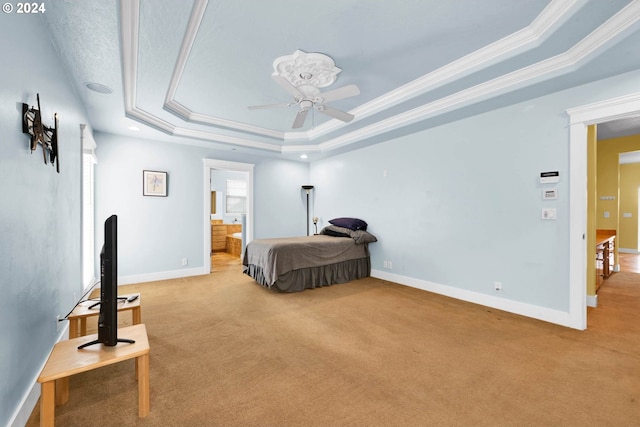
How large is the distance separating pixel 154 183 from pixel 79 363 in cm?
381

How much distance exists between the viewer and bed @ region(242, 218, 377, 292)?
12.7 feet

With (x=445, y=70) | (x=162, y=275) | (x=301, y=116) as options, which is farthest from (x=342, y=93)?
(x=162, y=275)

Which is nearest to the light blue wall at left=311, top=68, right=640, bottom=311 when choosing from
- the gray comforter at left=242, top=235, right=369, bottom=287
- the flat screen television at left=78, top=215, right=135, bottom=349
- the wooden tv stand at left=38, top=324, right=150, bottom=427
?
the gray comforter at left=242, top=235, right=369, bottom=287

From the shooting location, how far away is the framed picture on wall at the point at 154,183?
4.51m

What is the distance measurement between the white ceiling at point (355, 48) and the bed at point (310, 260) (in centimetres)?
202

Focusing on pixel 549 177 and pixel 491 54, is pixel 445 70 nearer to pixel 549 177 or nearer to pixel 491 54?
pixel 491 54

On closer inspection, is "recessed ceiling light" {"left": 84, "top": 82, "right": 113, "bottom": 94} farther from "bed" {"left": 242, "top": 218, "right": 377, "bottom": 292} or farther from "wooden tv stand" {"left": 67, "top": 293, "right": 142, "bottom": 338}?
"bed" {"left": 242, "top": 218, "right": 377, "bottom": 292}

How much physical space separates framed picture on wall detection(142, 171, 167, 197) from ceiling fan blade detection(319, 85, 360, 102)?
3.32 m

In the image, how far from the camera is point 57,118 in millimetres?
2117

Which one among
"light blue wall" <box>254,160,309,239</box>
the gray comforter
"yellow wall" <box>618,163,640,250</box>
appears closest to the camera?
the gray comforter

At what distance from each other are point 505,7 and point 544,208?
6.72 feet

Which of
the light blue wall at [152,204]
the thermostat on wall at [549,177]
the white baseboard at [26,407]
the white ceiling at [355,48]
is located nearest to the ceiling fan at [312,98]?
the white ceiling at [355,48]

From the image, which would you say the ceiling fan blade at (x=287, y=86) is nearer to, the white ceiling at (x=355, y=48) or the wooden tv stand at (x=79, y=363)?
the white ceiling at (x=355, y=48)

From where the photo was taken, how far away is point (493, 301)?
330cm
